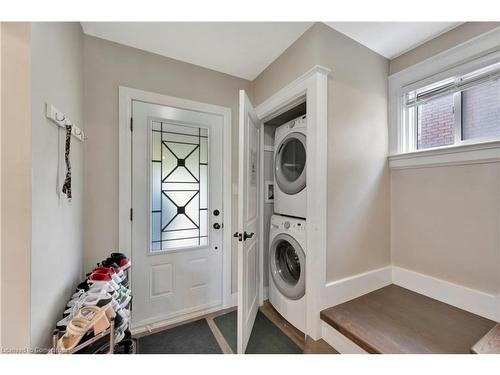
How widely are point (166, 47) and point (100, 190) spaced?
1.28 m

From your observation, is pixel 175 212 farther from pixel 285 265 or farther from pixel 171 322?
pixel 285 265

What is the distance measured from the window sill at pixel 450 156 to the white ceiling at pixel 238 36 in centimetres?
89

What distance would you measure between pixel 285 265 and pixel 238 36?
6.51ft

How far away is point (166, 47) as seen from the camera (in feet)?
5.66

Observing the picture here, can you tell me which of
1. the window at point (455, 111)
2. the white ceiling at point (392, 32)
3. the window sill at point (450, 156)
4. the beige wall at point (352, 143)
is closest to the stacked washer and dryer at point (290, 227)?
the beige wall at point (352, 143)

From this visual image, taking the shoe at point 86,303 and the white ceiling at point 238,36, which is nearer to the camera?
the shoe at point 86,303

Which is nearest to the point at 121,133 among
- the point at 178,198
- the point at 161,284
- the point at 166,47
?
the point at 178,198

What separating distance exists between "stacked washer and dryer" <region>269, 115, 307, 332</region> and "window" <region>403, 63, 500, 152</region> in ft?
3.16

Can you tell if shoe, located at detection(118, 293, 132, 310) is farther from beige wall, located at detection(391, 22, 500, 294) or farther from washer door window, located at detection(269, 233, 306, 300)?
beige wall, located at detection(391, 22, 500, 294)

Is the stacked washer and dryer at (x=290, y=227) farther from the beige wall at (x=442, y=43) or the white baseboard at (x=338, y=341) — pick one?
the beige wall at (x=442, y=43)

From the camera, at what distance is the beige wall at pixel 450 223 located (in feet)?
4.42

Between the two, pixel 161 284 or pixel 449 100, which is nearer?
pixel 449 100

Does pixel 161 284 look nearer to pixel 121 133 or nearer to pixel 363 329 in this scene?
pixel 121 133

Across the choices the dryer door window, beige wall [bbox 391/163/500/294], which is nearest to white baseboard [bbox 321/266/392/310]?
beige wall [bbox 391/163/500/294]
